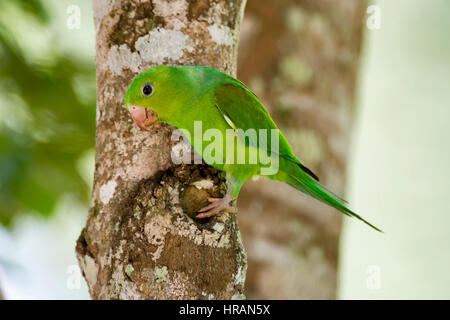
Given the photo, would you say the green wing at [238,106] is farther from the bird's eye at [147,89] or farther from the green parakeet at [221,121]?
the bird's eye at [147,89]

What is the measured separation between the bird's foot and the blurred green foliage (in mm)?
1907

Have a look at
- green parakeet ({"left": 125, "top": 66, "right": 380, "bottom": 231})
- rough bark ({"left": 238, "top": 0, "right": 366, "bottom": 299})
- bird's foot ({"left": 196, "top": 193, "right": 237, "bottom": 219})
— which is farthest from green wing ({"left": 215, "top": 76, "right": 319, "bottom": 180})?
rough bark ({"left": 238, "top": 0, "right": 366, "bottom": 299})

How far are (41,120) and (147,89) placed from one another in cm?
173

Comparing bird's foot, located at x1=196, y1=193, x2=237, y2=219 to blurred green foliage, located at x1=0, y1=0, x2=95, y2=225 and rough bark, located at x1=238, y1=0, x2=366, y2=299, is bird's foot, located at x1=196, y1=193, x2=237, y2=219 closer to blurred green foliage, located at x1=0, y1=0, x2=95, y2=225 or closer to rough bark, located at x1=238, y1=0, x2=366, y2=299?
blurred green foliage, located at x1=0, y1=0, x2=95, y2=225

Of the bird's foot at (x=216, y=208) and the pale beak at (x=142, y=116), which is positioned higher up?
the pale beak at (x=142, y=116)

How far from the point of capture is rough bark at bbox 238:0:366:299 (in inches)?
170

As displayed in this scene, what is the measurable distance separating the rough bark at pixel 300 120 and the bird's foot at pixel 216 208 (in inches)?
79.4

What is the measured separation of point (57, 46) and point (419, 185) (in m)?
5.73

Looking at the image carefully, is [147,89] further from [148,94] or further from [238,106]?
[238,106]

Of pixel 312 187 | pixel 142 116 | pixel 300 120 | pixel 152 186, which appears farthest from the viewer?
pixel 300 120

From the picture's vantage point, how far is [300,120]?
4.53m

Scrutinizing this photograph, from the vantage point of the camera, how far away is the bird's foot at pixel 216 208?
225cm

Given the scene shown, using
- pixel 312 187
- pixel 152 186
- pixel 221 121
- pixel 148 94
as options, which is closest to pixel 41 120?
pixel 148 94

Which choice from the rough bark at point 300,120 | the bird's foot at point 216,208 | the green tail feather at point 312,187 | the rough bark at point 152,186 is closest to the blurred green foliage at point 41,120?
the rough bark at point 152,186
